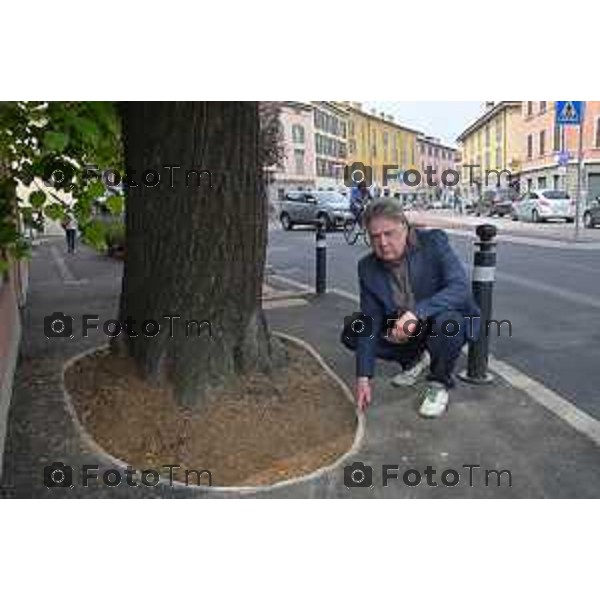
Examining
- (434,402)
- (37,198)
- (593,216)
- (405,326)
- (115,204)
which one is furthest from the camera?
(593,216)

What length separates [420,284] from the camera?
12.9ft

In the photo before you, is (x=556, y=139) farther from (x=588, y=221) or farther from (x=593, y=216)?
(x=593, y=216)

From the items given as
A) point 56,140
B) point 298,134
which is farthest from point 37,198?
point 298,134

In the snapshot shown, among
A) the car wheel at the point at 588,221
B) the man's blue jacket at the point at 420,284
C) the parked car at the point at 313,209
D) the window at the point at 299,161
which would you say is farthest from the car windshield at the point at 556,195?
the window at the point at 299,161

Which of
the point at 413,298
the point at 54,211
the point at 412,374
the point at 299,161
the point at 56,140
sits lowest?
the point at 412,374

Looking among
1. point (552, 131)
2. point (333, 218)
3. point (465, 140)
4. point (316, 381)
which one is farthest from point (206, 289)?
point (465, 140)

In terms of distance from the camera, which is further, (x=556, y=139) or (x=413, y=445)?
(x=556, y=139)

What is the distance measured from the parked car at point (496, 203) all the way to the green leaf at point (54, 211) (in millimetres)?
32215

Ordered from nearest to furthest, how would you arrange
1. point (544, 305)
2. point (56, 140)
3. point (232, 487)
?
point (56, 140) < point (232, 487) < point (544, 305)

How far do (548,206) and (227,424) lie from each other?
81.3ft

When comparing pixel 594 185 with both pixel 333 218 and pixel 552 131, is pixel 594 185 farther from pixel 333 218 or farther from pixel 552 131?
pixel 333 218

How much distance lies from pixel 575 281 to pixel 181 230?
24.8 feet

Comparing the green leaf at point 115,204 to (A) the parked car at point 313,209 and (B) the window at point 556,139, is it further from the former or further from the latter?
(B) the window at point 556,139

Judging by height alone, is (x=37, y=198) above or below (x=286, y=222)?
above
